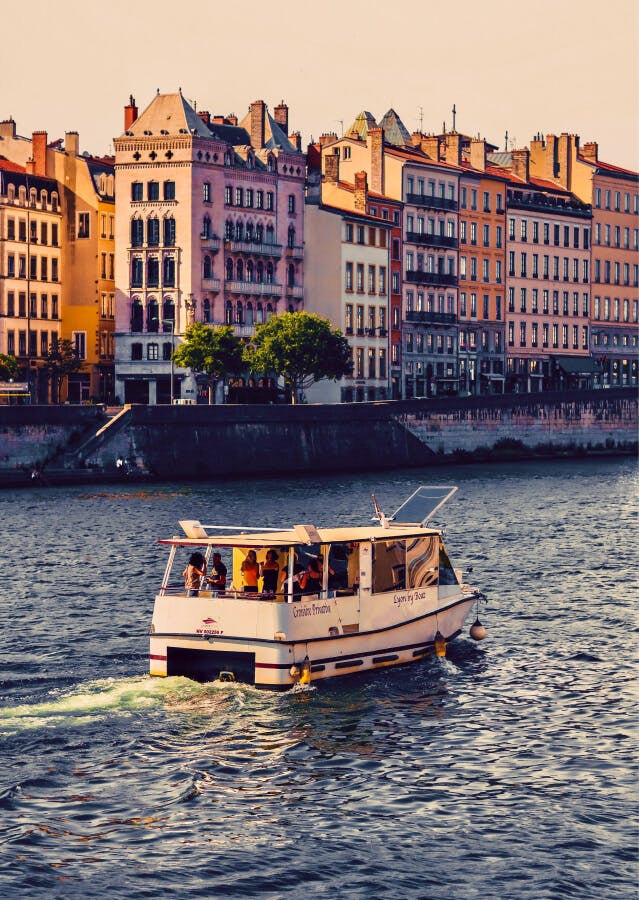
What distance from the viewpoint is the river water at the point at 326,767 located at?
2648 centimetres

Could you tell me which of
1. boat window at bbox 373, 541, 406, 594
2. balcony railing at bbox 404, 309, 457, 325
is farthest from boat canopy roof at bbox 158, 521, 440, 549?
balcony railing at bbox 404, 309, 457, 325

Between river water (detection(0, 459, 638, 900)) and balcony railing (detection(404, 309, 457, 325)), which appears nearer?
river water (detection(0, 459, 638, 900))

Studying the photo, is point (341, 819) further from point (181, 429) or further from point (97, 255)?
point (97, 255)

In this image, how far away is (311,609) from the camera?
3612 centimetres

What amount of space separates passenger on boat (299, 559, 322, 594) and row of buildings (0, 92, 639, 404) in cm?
8715

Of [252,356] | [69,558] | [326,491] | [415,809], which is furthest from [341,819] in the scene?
[252,356]

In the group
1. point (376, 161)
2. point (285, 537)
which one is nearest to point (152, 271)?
point (376, 161)

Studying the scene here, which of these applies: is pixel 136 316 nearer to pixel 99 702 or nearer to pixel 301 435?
pixel 301 435

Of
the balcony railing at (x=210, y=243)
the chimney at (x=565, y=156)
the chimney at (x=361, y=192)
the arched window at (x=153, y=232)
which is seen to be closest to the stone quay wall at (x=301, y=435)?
the balcony railing at (x=210, y=243)

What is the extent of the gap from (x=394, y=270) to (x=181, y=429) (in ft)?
162

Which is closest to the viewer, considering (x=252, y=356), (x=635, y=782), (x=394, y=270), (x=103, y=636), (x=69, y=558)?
(x=635, y=782)

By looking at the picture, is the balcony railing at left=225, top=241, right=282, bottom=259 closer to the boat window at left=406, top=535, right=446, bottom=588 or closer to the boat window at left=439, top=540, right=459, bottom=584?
the boat window at left=439, top=540, right=459, bottom=584

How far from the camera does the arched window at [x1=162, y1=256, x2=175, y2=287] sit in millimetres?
127312

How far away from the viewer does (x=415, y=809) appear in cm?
2934
